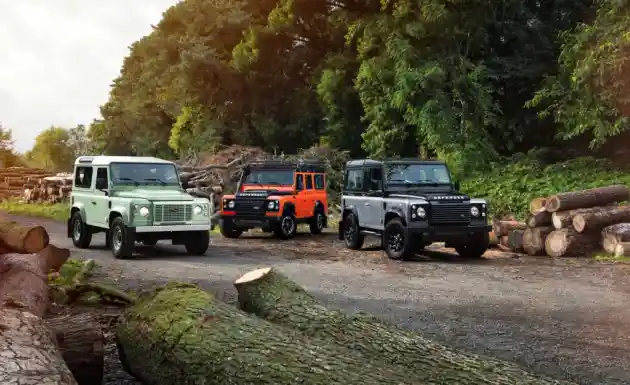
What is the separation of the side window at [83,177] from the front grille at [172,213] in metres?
2.41

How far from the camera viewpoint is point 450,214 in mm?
13336

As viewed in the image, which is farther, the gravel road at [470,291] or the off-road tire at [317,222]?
the off-road tire at [317,222]

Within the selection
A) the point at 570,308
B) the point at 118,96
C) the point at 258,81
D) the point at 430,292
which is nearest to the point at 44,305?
the point at 430,292

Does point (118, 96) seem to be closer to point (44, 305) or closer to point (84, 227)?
point (84, 227)

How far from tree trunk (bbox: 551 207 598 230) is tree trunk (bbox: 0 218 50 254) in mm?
10597

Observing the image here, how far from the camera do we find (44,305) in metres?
7.00

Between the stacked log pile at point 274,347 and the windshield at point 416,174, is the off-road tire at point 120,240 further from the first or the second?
the stacked log pile at point 274,347

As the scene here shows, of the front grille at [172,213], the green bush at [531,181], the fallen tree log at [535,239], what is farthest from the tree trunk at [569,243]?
the front grille at [172,213]

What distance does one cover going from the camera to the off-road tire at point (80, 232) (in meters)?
15.0

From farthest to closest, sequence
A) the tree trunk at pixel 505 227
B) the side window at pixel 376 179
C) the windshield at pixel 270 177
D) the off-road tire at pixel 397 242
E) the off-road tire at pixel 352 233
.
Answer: the windshield at pixel 270 177 → the tree trunk at pixel 505 227 → the off-road tire at pixel 352 233 → the side window at pixel 376 179 → the off-road tire at pixel 397 242

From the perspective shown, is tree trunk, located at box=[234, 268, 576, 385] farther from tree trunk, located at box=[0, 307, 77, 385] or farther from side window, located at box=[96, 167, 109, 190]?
side window, located at box=[96, 167, 109, 190]

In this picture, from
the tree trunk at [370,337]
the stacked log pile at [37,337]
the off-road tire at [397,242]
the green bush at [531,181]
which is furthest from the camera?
the green bush at [531,181]

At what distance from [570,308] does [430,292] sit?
198 cm

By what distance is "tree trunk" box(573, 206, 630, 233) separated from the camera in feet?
46.6
